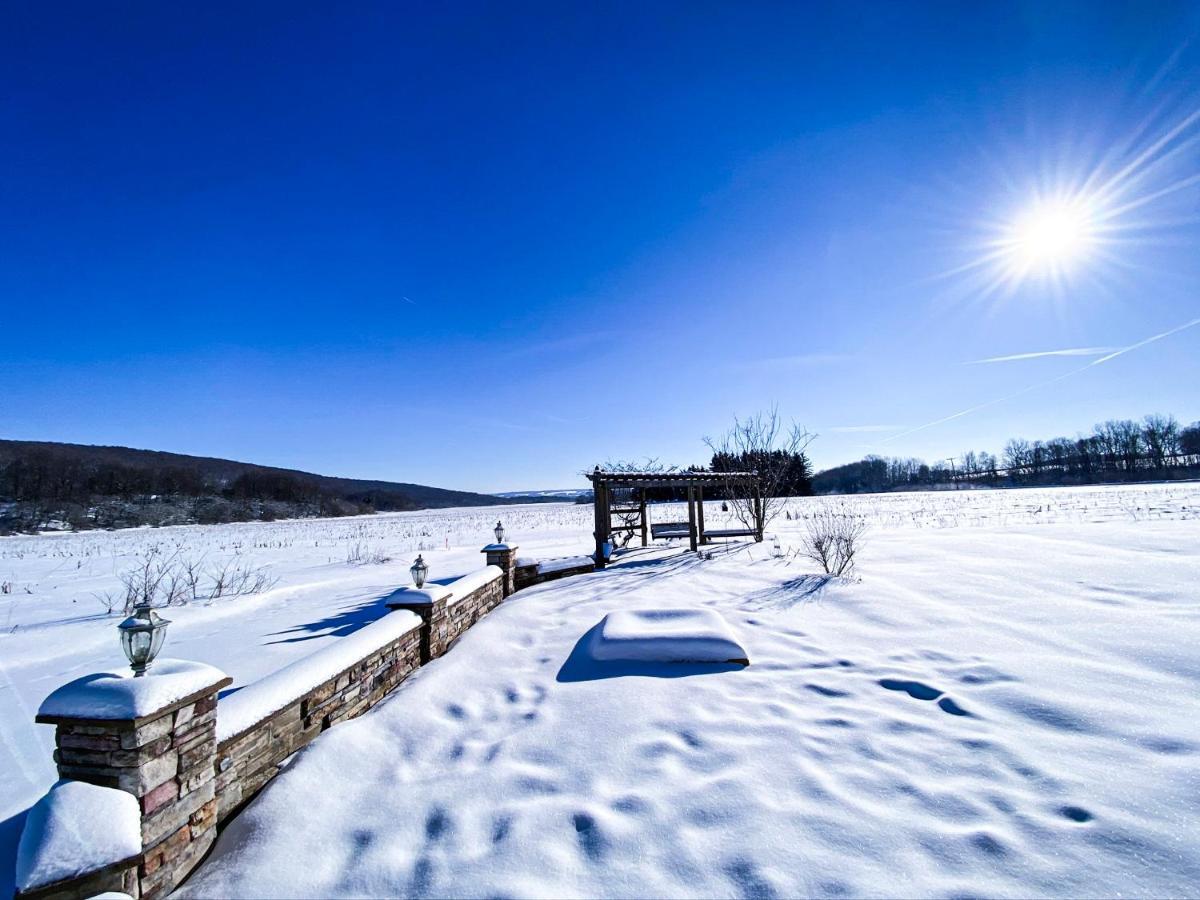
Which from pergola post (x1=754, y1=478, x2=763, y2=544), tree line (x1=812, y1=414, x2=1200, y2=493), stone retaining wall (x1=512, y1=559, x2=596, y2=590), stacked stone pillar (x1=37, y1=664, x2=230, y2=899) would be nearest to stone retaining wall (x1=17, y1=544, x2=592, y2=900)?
stacked stone pillar (x1=37, y1=664, x2=230, y2=899)

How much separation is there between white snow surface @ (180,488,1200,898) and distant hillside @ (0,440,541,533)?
4467cm

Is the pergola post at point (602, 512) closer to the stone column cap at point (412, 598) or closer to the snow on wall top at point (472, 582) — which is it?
the snow on wall top at point (472, 582)

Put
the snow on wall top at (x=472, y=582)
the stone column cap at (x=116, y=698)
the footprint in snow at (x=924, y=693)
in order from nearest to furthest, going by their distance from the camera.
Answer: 1. the stone column cap at (x=116, y=698)
2. the footprint in snow at (x=924, y=693)
3. the snow on wall top at (x=472, y=582)

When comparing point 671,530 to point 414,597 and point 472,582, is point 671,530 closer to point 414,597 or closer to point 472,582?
point 472,582

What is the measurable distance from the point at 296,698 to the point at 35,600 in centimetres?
1116

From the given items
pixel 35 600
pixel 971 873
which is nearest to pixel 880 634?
pixel 971 873

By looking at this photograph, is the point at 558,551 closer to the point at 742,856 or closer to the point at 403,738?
the point at 403,738

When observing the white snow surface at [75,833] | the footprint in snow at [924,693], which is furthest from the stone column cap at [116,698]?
the footprint in snow at [924,693]

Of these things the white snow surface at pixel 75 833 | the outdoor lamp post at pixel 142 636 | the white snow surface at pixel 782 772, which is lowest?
the white snow surface at pixel 782 772

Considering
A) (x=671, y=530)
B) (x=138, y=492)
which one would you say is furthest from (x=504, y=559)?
(x=138, y=492)

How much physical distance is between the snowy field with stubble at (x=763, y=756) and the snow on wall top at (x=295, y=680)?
16.9 inches

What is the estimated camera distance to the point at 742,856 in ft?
7.86

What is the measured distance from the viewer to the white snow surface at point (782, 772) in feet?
7.61

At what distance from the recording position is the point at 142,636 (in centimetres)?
238
